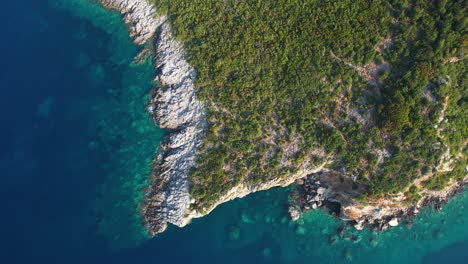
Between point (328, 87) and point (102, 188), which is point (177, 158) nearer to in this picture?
point (102, 188)

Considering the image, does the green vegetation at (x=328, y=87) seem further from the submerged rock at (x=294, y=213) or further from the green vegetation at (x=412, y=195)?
the submerged rock at (x=294, y=213)

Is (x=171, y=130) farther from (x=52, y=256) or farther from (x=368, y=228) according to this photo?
(x=368, y=228)

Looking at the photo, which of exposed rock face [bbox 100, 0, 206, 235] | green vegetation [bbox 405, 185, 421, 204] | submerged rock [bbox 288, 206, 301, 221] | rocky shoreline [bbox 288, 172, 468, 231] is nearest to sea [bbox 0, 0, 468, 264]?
submerged rock [bbox 288, 206, 301, 221]

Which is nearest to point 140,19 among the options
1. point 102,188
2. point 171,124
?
point 171,124

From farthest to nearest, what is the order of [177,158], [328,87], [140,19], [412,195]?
1. [140,19]
2. [177,158]
3. [328,87]
4. [412,195]

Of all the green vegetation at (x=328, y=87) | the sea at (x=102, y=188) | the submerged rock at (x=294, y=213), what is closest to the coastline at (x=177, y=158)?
the sea at (x=102, y=188)

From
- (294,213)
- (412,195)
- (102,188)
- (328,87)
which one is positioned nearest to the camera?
(412,195)

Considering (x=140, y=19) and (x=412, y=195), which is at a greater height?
(x=140, y=19)
